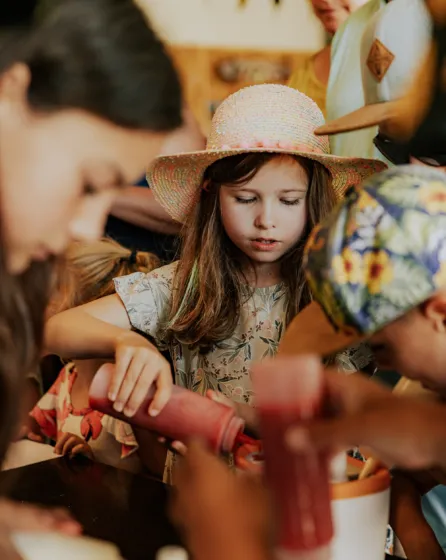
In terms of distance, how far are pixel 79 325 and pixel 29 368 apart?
0.40 meters

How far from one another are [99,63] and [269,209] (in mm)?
594

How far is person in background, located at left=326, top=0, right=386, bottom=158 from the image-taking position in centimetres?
149

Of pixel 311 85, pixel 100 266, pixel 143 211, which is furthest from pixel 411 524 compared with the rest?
pixel 311 85

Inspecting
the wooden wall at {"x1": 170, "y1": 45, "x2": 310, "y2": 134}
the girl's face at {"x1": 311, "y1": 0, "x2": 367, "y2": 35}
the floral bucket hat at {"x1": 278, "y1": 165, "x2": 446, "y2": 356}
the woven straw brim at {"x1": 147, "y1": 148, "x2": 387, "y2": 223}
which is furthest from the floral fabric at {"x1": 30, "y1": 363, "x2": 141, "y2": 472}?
the wooden wall at {"x1": 170, "y1": 45, "x2": 310, "y2": 134}

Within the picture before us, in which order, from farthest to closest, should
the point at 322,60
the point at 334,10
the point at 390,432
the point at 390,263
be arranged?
the point at 322,60, the point at 334,10, the point at 390,263, the point at 390,432

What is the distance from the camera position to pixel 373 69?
1.13 metres

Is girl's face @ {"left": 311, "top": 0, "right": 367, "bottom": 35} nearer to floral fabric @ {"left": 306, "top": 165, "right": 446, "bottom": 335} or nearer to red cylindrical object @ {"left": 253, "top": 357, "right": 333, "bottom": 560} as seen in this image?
floral fabric @ {"left": 306, "top": 165, "right": 446, "bottom": 335}

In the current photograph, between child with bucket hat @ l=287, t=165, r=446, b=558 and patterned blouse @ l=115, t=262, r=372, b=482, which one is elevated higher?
child with bucket hat @ l=287, t=165, r=446, b=558

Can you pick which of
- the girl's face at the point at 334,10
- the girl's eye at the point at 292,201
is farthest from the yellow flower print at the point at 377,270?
the girl's face at the point at 334,10

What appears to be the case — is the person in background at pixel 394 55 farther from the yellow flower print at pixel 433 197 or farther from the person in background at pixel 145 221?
the person in background at pixel 145 221

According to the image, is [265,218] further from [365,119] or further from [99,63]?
[99,63]

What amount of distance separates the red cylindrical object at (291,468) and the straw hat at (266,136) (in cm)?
72

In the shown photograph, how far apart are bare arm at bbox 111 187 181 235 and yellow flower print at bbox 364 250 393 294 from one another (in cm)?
114

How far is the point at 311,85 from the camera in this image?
5.82 feet
